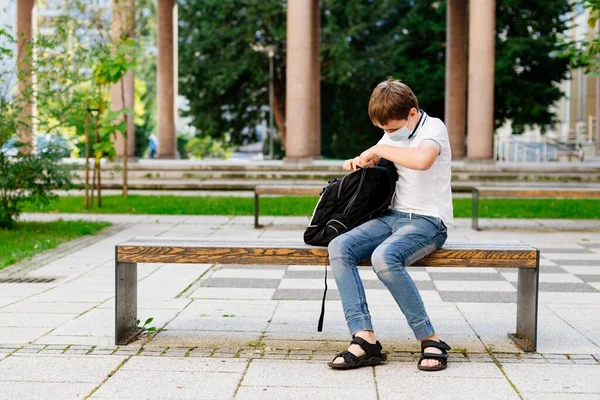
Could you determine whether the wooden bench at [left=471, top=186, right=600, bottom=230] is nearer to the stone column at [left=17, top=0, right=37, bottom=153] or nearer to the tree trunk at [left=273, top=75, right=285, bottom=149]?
the stone column at [left=17, top=0, right=37, bottom=153]

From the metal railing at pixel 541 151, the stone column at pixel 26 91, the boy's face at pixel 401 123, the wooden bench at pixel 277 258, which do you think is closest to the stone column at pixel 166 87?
the metal railing at pixel 541 151

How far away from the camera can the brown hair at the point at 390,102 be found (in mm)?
5668

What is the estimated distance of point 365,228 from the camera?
233 inches

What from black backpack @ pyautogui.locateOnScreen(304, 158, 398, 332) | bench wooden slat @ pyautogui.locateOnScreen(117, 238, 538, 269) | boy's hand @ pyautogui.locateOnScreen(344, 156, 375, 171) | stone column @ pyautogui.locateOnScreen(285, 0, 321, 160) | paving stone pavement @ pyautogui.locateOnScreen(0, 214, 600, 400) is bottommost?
paving stone pavement @ pyautogui.locateOnScreen(0, 214, 600, 400)

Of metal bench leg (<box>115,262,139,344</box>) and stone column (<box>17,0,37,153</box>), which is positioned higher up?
stone column (<box>17,0,37,153</box>)

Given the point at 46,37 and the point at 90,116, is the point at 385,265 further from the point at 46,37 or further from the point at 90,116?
the point at 90,116

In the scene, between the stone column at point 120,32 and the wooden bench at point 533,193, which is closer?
the wooden bench at point 533,193

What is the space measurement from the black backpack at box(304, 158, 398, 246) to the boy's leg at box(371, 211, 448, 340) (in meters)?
0.23

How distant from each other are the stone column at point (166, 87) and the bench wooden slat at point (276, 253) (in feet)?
85.0

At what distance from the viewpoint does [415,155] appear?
565 cm

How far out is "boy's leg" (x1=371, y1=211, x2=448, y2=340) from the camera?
18.5 ft

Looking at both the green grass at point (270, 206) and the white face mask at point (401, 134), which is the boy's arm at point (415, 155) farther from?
the green grass at point (270, 206)

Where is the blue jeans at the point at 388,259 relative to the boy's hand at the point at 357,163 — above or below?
below

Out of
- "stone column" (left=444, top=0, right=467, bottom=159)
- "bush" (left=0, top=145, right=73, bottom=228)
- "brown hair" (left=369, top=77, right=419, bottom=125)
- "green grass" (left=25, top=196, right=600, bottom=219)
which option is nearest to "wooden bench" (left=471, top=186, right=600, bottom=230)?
"green grass" (left=25, top=196, right=600, bottom=219)
